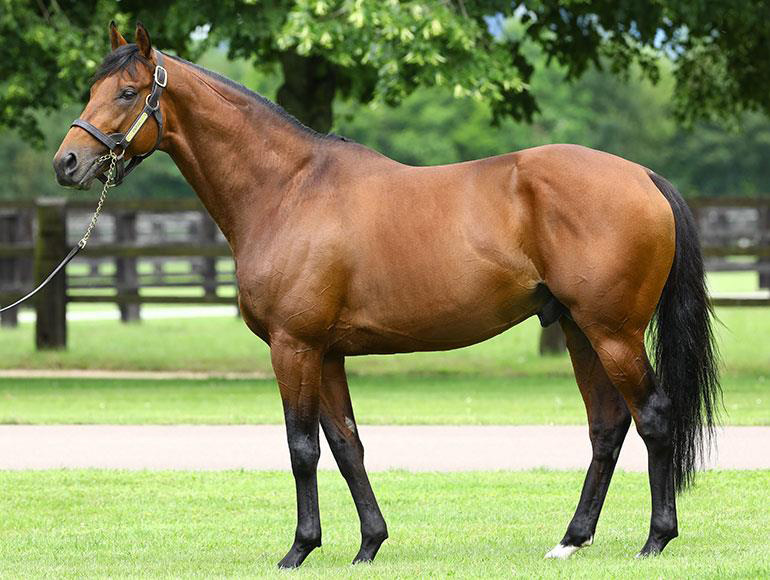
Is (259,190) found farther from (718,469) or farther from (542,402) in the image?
(542,402)

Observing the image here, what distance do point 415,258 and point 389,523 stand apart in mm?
1912

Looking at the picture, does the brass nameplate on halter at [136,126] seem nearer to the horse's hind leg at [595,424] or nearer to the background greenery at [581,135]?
the horse's hind leg at [595,424]

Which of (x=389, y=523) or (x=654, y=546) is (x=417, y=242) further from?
(x=389, y=523)

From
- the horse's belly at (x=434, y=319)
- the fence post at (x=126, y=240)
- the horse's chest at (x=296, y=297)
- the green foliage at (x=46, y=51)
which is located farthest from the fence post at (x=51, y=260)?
the horse's belly at (x=434, y=319)

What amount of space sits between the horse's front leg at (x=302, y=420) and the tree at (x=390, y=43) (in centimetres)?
711

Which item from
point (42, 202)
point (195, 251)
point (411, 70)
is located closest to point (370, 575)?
point (411, 70)

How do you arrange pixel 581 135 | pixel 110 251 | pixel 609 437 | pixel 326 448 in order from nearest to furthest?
pixel 609 437, pixel 326 448, pixel 110 251, pixel 581 135

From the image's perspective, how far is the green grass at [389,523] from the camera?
A: 21.7ft

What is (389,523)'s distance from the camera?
7.98 m

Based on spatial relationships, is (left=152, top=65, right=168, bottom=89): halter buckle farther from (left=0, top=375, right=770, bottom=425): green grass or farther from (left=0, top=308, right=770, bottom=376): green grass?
(left=0, top=308, right=770, bottom=376): green grass

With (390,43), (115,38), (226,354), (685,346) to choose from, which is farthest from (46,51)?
(685,346)

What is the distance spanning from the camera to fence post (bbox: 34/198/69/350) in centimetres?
1844

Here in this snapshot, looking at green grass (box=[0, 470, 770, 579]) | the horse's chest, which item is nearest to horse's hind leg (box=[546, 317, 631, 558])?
green grass (box=[0, 470, 770, 579])

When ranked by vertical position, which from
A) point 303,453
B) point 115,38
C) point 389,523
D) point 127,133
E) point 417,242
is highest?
point 115,38
